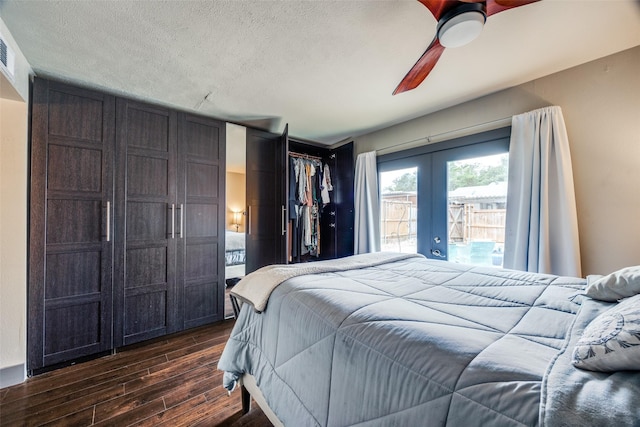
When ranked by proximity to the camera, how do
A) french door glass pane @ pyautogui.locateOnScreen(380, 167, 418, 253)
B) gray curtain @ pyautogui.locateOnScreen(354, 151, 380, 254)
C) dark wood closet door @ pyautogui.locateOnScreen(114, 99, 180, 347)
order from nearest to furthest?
dark wood closet door @ pyautogui.locateOnScreen(114, 99, 180, 347) → french door glass pane @ pyautogui.locateOnScreen(380, 167, 418, 253) → gray curtain @ pyautogui.locateOnScreen(354, 151, 380, 254)

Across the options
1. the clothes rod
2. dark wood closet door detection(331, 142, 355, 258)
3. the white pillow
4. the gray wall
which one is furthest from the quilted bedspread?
the clothes rod

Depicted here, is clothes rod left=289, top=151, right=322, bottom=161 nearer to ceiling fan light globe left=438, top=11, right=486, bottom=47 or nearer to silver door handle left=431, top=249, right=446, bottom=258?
silver door handle left=431, top=249, right=446, bottom=258

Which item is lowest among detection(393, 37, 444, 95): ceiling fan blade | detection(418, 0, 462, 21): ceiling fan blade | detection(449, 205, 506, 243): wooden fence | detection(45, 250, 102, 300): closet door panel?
detection(45, 250, 102, 300): closet door panel

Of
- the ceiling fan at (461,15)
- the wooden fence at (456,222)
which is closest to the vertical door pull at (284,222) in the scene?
the wooden fence at (456,222)

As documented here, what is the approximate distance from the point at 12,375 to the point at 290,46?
9.94 ft

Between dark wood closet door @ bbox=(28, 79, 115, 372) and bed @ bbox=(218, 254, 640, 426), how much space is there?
5.05ft

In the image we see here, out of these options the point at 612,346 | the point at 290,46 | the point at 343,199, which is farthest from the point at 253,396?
the point at 343,199

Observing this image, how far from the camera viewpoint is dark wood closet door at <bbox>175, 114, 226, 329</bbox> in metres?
2.59

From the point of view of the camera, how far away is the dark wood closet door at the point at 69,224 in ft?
6.35

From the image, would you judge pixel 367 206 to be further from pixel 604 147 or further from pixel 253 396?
pixel 253 396

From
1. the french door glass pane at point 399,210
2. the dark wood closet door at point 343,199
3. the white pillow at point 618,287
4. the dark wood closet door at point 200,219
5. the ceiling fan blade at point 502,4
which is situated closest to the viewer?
the white pillow at point 618,287

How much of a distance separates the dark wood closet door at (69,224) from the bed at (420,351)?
154cm

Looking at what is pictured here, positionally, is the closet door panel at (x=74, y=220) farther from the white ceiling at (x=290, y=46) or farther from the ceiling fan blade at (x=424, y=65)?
the ceiling fan blade at (x=424, y=65)

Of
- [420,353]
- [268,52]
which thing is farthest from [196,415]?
[268,52]
